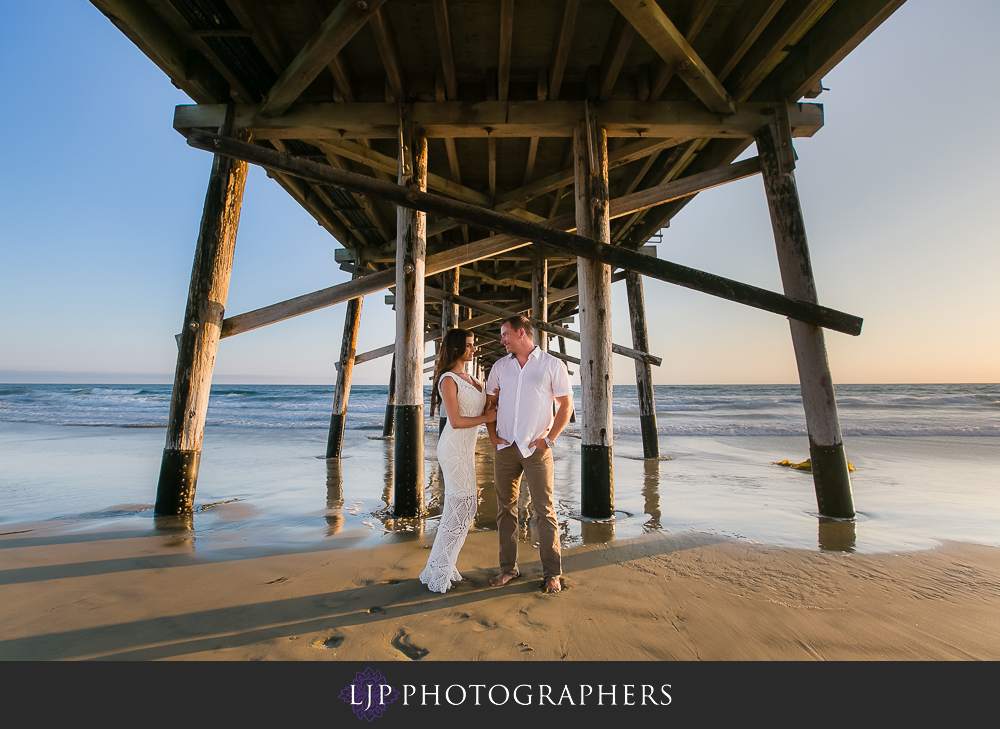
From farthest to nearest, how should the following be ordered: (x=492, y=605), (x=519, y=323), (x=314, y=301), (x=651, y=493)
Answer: (x=651, y=493)
(x=314, y=301)
(x=519, y=323)
(x=492, y=605)

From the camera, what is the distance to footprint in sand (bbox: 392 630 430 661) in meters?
1.87

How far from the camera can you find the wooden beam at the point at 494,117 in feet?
15.0

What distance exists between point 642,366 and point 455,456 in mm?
6513

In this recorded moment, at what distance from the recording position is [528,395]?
2.70 m

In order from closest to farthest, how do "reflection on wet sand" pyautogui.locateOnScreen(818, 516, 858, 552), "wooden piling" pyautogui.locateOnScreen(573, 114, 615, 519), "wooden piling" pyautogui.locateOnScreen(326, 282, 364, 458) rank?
"reflection on wet sand" pyautogui.locateOnScreen(818, 516, 858, 552)
"wooden piling" pyautogui.locateOnScreen(573, 114, 615, 519)
"wooden piling" pyautogui.locateOnScreen(326, 282, 364, 458)

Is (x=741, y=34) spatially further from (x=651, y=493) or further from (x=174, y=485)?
(x=174, y=485)

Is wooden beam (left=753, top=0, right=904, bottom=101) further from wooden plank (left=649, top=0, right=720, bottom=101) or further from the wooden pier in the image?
wooden plank (left=649, top=0, right=720, bottom=101)

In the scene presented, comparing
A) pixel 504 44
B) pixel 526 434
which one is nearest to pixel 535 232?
pixel 504 44

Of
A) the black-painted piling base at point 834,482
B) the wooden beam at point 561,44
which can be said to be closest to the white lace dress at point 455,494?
the wooden beam at point 561,44

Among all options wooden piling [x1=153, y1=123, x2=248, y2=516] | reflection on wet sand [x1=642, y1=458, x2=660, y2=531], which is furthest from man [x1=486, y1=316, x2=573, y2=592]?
wooden piling [x1=153, y1=123, x2=248, y2=516]

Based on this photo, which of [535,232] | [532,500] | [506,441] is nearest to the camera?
[532,500]

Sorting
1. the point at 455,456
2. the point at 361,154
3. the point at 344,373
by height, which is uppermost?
the point at 361,154

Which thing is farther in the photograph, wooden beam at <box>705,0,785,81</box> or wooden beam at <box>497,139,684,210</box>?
wooden beam at <box>497,139,684,210</box>
